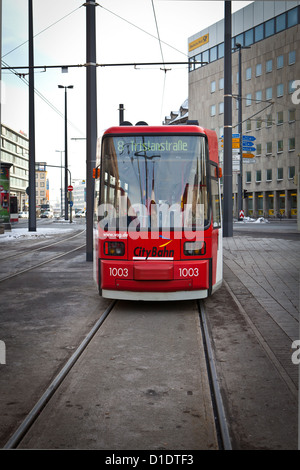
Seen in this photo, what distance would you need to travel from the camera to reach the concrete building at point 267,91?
2007 inches

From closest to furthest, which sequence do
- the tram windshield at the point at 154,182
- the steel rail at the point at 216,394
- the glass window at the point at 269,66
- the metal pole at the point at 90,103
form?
the steel rail at the point at 216,394 → the tram windshield at the point at 154,182 → the metal pole at the point at 90,103 → the glass window at the point at 269,66

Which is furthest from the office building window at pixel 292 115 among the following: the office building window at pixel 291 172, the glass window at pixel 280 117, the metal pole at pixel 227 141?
the metal pole at pixel 227 141

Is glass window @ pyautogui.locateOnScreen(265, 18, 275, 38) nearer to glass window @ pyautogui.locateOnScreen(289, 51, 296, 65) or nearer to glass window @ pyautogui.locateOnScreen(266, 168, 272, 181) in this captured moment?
glass window @ pyautogui.locateOnScreen(289, 51, 296, 65)

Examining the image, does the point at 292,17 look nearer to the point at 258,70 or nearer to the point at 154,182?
the point at 258,70

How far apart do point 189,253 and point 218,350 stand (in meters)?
2.25

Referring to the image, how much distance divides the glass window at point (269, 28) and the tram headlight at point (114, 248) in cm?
5033

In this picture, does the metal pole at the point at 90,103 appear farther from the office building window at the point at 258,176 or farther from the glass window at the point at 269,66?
the office building window at the point at 258,176

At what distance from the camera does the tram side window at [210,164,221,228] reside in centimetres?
816

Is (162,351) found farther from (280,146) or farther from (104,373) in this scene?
(280,146)

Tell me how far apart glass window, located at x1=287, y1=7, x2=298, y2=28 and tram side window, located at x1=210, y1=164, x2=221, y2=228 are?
45957 mm

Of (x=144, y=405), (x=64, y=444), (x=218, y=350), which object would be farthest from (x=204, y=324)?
(x=64, y=444)

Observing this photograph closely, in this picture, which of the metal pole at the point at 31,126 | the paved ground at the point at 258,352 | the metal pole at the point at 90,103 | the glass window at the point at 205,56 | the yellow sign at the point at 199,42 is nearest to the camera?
the paved ground at the point at 258,352

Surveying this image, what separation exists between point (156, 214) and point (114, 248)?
78 centimetres

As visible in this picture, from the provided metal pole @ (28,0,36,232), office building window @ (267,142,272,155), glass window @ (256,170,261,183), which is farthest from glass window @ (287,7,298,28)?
metal pole @ (28,0,36,232)
